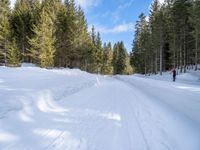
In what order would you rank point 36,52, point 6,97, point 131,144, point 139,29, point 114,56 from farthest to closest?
point 114,56, point 139,29, point 36,52, point 6,97, point 131,144

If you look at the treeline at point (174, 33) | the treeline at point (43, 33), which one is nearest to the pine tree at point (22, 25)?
the treeline at point (43, 33)

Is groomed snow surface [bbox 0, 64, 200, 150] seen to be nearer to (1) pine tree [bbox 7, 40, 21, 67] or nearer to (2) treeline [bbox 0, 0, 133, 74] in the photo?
(2) treeline [bbox 0, 0, 133, 74]

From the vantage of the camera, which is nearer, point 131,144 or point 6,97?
point 131,144

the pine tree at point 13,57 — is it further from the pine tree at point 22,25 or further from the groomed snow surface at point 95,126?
the groomed snow surface at point 95,126

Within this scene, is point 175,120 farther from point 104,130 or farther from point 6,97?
point 6,97

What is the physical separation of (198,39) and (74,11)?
3179cm

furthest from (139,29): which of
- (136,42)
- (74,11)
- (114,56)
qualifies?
(114,56)

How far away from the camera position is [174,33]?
150 ft

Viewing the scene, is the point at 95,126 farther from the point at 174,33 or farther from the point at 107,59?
the point at 107,59

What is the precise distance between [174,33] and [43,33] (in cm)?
2286

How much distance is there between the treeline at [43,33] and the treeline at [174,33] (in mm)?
16140

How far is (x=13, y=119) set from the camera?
720 cm

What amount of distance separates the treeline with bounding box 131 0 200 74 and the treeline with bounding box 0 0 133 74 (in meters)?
16.1

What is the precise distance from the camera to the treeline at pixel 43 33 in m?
44.1
